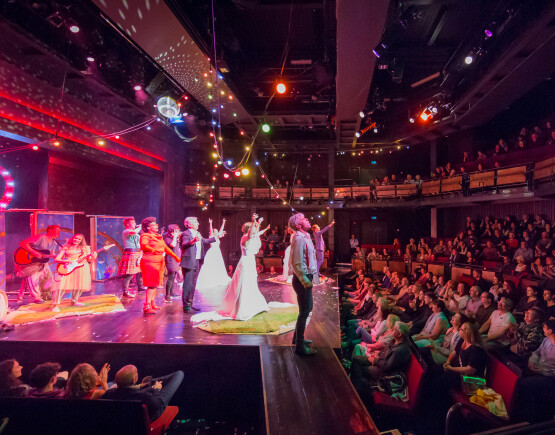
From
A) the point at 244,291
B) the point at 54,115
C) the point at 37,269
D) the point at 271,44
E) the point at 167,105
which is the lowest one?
the point at 244,291

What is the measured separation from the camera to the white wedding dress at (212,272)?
753 cm

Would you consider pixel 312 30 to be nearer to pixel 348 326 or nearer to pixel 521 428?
pixel 348 326

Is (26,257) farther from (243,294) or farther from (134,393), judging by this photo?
(134,393)

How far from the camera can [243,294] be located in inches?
185

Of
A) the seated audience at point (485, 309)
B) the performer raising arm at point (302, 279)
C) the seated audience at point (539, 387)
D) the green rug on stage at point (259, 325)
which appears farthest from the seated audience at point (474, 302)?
the performer raising arm at point (302, 279)

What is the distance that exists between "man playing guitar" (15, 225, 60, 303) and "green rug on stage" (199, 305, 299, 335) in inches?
141

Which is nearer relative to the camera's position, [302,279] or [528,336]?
[302,279]

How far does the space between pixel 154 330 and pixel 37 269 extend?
10.8 feet

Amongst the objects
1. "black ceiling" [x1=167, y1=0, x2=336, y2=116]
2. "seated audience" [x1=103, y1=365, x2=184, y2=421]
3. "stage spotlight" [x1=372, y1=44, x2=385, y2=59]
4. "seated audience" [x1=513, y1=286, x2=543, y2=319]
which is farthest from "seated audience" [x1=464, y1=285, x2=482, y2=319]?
"black ceiling" [x1=167, y1=0, x2=336, y2=116]

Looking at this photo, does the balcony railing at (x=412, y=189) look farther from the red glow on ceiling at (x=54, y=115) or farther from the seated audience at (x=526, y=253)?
the red glow on ceiling at (x=54, y=115)

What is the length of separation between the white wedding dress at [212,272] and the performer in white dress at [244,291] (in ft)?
8.87

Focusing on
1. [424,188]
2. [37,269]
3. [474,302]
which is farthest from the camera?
[424,188]

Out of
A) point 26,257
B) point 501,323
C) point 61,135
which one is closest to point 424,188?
point 501,323

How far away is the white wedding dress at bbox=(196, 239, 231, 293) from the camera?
7.53 metres
